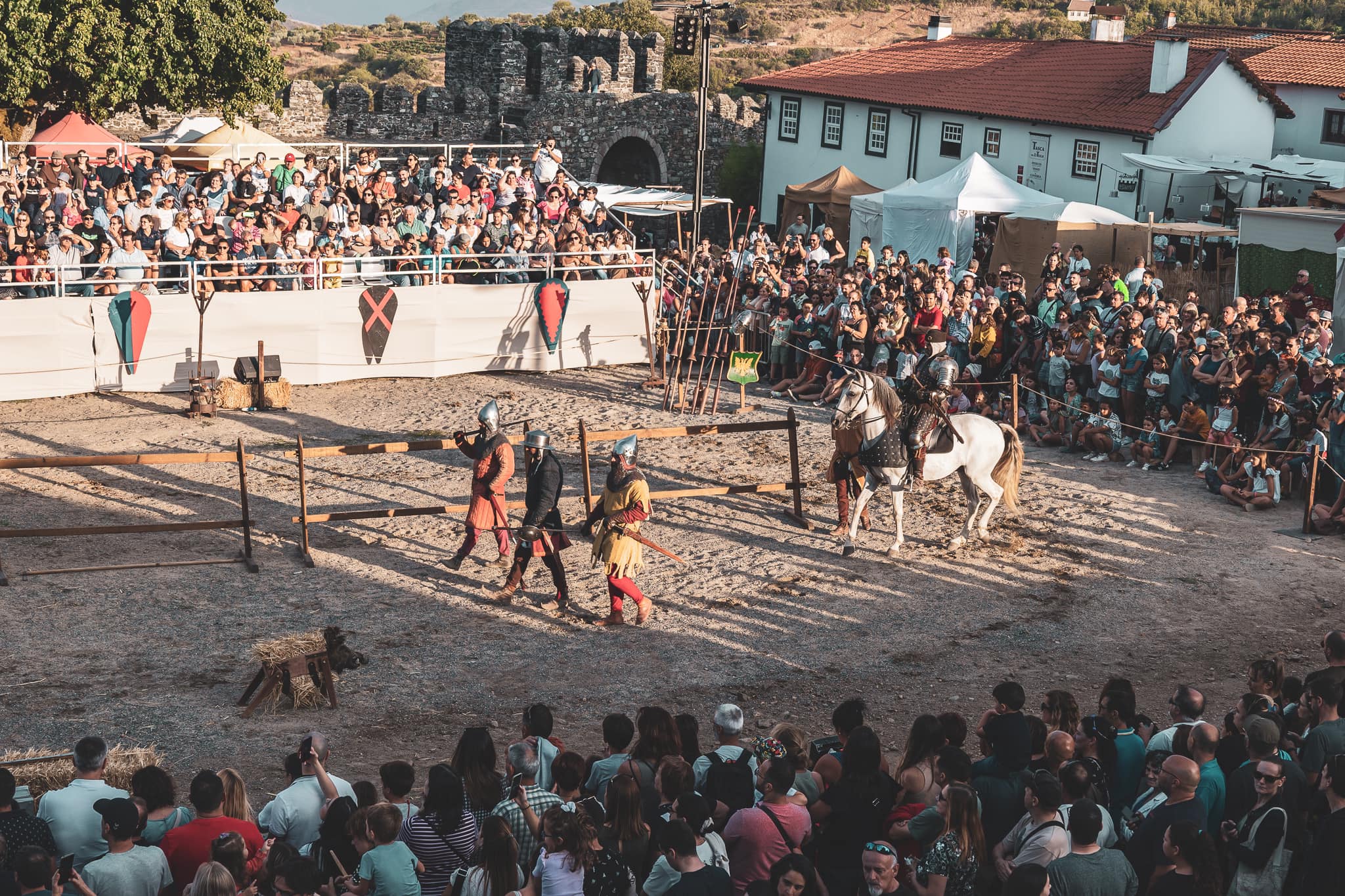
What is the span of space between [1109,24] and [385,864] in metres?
37.7

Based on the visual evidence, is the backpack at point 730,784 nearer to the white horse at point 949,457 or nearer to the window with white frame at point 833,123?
the white horse at point 949,457

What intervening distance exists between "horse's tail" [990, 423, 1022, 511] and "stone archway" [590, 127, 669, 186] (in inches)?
1009

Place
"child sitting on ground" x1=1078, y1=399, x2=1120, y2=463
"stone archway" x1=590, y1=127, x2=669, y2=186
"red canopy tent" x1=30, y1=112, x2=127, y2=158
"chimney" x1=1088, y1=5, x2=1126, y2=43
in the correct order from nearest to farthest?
"child sitting on ground" x1=1078, y1=399, x2=1120, y2=463, "red canopy tent" x1=30, y1=112, x2=127, y2=158, "stone archway" x1=590, y1=127, x2=669, y2=186, "chimney" x1=1088, y1=5, x2=1126, y2=43

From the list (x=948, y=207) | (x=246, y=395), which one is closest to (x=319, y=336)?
(x=246, y=395)

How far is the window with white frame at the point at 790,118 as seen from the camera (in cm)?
3709

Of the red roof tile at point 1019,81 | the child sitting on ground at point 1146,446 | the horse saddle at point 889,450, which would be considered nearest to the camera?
the horse saddle at point 889,450

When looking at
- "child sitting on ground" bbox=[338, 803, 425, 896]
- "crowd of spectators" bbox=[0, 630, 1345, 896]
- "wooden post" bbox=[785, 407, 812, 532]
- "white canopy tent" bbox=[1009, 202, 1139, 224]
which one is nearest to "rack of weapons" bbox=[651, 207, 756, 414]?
"wooden post" bbox=[785, 407, 812, 532]

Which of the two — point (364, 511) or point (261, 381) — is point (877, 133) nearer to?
point (261, 381)

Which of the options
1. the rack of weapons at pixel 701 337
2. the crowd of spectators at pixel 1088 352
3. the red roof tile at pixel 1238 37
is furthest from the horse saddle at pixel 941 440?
the red roof tile at pixel 1238 37

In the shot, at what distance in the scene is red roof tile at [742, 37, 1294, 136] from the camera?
29.1 metres

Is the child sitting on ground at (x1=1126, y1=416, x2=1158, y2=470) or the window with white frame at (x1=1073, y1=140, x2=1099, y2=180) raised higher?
the window with white frame at (x1=1073, y1=140, x2=1099, y2=180)

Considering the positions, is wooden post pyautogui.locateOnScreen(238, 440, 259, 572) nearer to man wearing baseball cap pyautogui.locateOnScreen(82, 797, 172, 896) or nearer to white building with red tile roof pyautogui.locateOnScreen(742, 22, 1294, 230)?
man wearing baseball cap pyautogui.locateOnScreen(82, 797, 172, 896)

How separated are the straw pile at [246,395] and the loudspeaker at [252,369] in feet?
0.29

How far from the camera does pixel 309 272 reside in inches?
816
